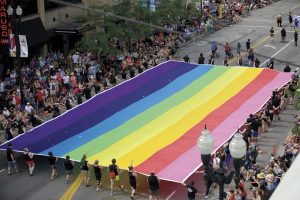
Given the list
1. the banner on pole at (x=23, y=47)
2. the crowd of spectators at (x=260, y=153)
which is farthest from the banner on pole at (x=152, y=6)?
the crowd of spectators at (x=260, y=153)

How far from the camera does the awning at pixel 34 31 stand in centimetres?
3719

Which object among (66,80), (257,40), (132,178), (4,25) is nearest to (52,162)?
(132,178)

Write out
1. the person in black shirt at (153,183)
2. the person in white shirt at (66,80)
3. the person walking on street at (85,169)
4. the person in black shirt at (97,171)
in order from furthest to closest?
the person in white shirt at (66,80) → the person walking on street at (85,169) → the person in black shirt at (97,171) → the person in black shirt at (153,183)

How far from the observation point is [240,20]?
55.0 metres

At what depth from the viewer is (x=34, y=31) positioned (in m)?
38.0

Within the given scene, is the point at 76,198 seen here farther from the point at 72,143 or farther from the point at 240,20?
the point at 240,20

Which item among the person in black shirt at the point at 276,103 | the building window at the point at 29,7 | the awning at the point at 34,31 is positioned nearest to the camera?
the person in black shirt at the point at 276,103

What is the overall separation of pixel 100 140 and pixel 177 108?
5.47 metres

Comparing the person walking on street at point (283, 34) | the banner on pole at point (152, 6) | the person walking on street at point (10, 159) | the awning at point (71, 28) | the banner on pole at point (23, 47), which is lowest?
the person walking on street at point (10, 159)

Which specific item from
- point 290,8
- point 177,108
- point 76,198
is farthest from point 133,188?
point 290,8

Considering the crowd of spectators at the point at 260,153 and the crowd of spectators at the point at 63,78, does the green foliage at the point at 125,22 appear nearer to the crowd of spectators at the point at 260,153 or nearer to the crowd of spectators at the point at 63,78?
the crowd of spectators at the point at 63,78

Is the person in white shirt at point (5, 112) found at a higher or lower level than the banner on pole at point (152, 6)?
lower

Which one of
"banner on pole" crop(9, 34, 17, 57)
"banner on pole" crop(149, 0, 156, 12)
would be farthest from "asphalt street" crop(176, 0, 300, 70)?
"banner on pole" crop(9, 34, 17, 57)

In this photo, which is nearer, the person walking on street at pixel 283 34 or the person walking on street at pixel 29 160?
the person walking on street at pixel 29 160
